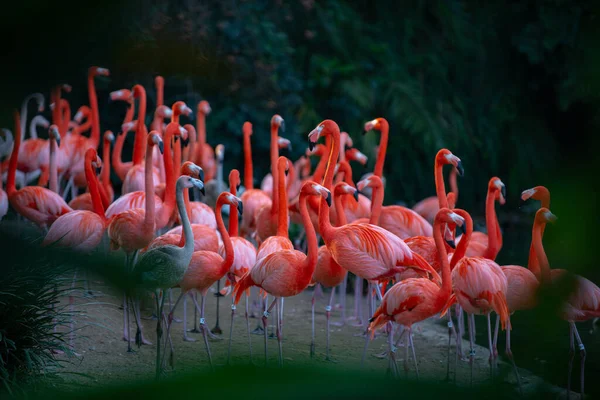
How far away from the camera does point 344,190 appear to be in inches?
180

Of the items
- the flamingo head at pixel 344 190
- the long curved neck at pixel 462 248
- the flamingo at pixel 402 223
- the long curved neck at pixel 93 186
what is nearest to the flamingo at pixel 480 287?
the long curved neck at pixel 462 248

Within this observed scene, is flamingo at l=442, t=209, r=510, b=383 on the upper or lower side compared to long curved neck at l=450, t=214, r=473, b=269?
lower

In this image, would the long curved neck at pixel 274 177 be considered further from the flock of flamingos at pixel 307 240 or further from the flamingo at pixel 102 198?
the flamingo at pixel 102 198

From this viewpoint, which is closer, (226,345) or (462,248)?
(462,248)

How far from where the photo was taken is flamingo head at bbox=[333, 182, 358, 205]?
4.51 m

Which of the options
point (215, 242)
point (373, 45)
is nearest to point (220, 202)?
point (215, 242)

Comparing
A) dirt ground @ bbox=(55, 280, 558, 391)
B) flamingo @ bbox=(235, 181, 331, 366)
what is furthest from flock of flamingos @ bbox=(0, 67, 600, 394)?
dirt ground @ bbox=(55, 280, 558, 391)

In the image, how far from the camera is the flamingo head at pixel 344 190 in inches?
177

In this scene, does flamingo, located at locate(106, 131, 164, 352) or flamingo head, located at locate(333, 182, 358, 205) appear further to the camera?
flamingo head, located at locate(333, 182, 358, 205)

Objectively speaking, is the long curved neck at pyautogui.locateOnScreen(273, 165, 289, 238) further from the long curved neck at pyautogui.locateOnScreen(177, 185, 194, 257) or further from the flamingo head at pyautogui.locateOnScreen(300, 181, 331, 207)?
the long curved neck at pyautogui.locateOnScreen(177, 185, 194, 257)

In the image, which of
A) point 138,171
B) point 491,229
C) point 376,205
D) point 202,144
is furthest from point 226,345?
point 202,144

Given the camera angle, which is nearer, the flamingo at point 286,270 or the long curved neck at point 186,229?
the long curved neck at point 186,229

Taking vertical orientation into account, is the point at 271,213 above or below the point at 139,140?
below

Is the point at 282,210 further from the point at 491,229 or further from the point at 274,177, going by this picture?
the point at 491,229
